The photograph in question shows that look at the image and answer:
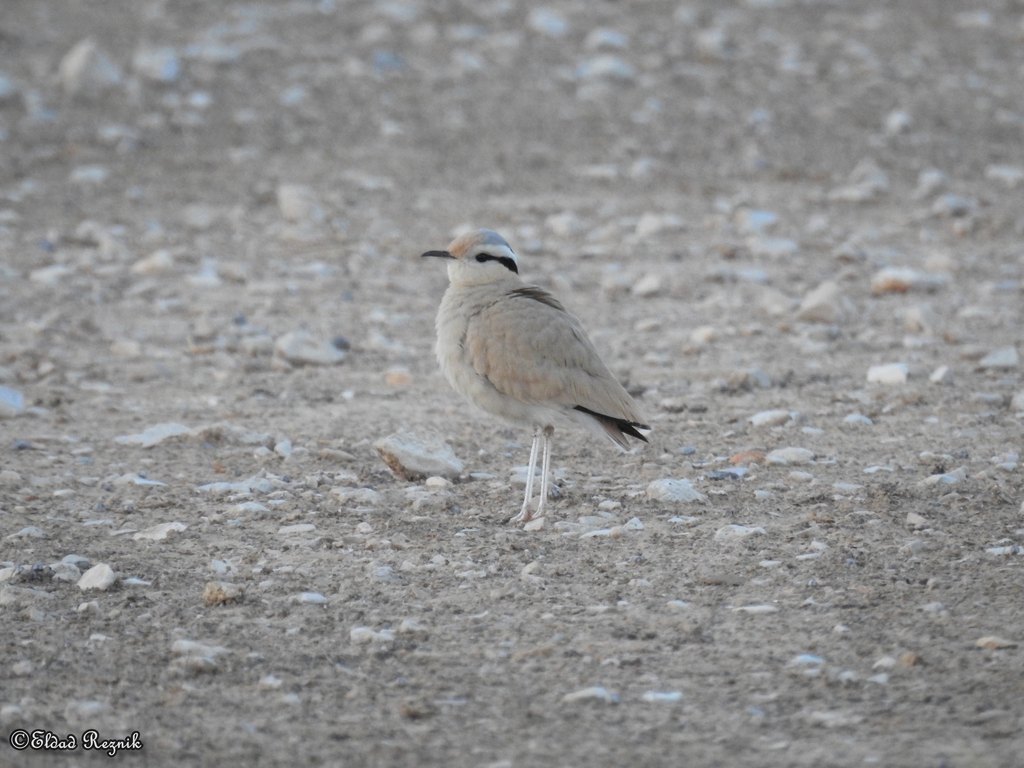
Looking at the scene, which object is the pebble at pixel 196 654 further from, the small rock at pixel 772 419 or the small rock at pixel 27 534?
the small rock at pixel 772 419

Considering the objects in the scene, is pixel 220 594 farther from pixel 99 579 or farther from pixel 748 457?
pixel 748 457

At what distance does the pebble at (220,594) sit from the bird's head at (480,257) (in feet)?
6.22

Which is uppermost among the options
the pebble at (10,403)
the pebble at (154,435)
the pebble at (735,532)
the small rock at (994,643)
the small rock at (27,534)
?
the small rock at (994,643)

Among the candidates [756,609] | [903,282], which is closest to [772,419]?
[756,609]

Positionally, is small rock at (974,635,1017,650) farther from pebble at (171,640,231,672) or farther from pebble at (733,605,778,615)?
pebble at (171,640,231,672)

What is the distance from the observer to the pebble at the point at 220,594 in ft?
13.8

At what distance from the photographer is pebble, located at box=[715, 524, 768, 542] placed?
4.73m

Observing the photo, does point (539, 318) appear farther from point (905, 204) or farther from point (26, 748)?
point (905, 204)

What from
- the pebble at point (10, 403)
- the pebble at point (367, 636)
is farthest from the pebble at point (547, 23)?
the pebble at point (367, 636)

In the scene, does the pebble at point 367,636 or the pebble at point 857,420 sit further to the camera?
the pebble at point 857,420

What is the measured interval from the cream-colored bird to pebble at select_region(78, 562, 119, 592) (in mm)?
1547

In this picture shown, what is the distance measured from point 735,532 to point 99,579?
232 centimetres

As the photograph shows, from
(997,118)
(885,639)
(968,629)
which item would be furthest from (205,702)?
(997,118)

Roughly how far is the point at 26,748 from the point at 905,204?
8429 millimetres
